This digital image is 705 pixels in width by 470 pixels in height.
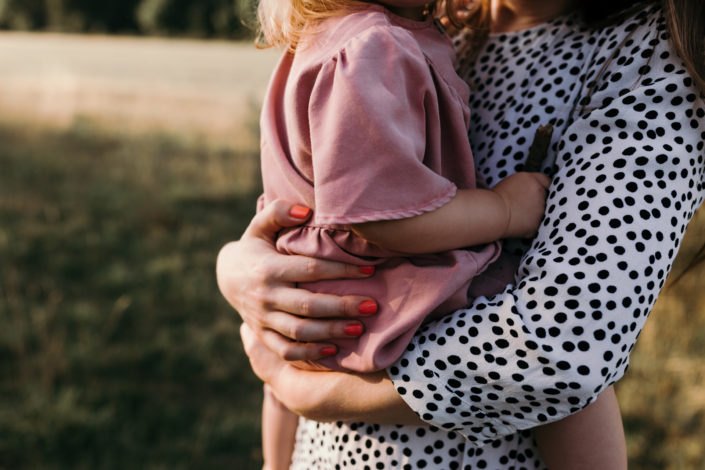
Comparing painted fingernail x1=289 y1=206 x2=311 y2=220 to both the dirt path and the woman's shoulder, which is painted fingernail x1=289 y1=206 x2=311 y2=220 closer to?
the woman's shoulder

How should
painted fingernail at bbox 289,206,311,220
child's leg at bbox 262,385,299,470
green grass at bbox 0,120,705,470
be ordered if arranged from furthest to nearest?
→ 1. green grass at bbox 0,120,705,470
2. child's leg at bbox 262,385,299,470
3. painted fingernail at bbox 289,206,311,220

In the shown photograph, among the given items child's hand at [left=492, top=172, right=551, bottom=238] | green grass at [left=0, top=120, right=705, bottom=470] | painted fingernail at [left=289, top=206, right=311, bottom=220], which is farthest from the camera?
green grass at [left=0, top=120, right=705, bottom=470]

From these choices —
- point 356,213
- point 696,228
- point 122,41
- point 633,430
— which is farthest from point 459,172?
point 122,41

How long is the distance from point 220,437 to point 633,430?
6.66ft

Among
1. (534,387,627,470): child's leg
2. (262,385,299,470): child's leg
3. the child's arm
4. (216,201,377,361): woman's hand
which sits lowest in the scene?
A: (262,385,299,470): child's leg

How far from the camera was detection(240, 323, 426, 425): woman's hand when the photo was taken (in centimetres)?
117

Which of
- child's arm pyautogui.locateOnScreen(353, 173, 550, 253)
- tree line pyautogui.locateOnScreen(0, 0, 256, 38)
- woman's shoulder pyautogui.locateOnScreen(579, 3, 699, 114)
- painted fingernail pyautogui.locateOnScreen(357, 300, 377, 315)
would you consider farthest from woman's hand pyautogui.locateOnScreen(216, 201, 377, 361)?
tree line pyautogui.locateOnScreen(0, 0, 256, 38)

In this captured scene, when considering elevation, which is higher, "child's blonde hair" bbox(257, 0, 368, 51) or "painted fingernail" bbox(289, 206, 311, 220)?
"child's blonde hair" bbox(257, 0, 368, 51)

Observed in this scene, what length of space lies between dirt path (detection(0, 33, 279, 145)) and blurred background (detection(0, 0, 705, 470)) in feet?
0.32

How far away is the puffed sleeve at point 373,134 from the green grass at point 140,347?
1.33 m

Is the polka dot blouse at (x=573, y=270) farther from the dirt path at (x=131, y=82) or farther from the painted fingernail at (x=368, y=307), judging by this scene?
the dirt path at (x=131, y=82)

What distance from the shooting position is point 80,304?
4.16 m

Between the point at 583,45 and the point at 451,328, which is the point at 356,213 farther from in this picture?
the point at 583,45

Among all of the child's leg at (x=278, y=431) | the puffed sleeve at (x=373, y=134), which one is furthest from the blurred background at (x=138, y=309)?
the child's leg at (x=278, y=431)
